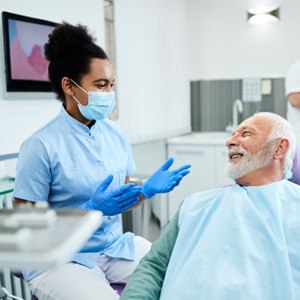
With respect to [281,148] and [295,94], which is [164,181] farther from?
[295,94]

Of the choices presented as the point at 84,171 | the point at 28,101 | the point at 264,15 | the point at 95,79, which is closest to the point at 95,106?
the point at 95,79

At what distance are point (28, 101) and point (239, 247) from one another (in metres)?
1.41

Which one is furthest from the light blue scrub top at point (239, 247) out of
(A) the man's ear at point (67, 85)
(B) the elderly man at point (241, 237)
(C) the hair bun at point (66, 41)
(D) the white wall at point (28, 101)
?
(D) the white wall at point (28, 101)

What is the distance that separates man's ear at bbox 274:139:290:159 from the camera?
1390 millimetres

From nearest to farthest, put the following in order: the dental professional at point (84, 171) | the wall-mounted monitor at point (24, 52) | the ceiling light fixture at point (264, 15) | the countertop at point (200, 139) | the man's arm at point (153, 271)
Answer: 1. the man's arm at point (153, 271)
2. the dental professional at point (84, 171)
3. the wall-mounted monitor at point (24, 52)
4. the countertop at point (200, 139)
5. the ceiling light fixture at point (264, 15)

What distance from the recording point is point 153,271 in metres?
1.28

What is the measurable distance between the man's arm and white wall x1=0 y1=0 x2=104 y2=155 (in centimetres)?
103

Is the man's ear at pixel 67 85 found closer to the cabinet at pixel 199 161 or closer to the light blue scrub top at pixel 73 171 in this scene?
the light blue scrub top at pixel 73 171

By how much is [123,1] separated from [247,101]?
5.14 feet

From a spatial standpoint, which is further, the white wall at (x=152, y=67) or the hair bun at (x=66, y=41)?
the white wall at (x=152, y=67)

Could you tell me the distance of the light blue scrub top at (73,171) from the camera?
1.35 m

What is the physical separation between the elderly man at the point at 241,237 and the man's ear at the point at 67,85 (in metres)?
0.60

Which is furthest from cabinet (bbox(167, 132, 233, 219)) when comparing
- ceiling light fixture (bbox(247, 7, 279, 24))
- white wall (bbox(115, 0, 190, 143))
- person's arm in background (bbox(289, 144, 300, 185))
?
person's arm in background (bbox(289, 144, 300, 185))

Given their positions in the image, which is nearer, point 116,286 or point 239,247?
point 239,247
